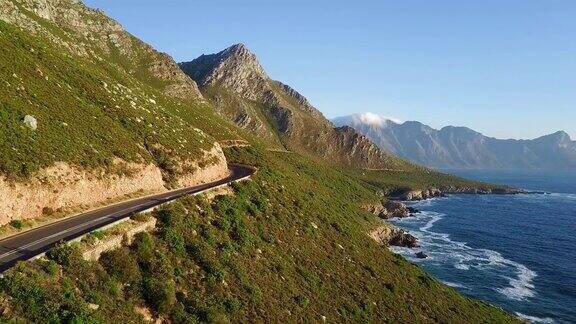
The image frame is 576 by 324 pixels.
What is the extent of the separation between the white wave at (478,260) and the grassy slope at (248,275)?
18.5 m

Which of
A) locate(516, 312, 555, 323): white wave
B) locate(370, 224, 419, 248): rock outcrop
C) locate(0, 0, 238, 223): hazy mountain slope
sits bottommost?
locate(516, 312, 555, 323): white wave

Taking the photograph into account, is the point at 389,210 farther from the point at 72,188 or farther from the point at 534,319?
the point at 72,188

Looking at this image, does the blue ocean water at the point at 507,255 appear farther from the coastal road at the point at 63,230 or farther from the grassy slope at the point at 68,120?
the coastal road at the point at 63,230

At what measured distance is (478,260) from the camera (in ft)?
303

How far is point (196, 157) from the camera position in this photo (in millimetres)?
62500

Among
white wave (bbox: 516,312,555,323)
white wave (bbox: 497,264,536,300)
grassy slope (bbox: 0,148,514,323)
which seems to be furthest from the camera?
white wave (bbox: 497,264,536,300)

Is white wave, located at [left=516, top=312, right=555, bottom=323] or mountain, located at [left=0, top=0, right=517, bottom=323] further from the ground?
mountain, located at [left=0, top=0, right=517, bottom=323]

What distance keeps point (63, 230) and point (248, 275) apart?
1493 cm

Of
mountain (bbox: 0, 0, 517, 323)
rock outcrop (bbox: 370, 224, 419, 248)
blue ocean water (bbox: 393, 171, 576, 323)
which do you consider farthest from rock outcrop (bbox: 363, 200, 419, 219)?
mountain (bbox: 0, 0, 517, 323)

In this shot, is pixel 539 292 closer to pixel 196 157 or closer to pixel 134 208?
pixel 196 157

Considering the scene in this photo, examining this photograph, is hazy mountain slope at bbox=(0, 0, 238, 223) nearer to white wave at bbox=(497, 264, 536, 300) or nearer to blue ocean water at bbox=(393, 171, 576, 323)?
blue ocean water at bbox=(393, 171, 576, 323)

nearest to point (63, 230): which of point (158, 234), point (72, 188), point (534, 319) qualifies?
point (158, 234)

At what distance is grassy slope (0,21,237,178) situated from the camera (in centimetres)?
3825

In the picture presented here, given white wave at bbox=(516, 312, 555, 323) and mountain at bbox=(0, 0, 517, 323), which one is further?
white wave at bbox=(516, 312, 555, 323)
